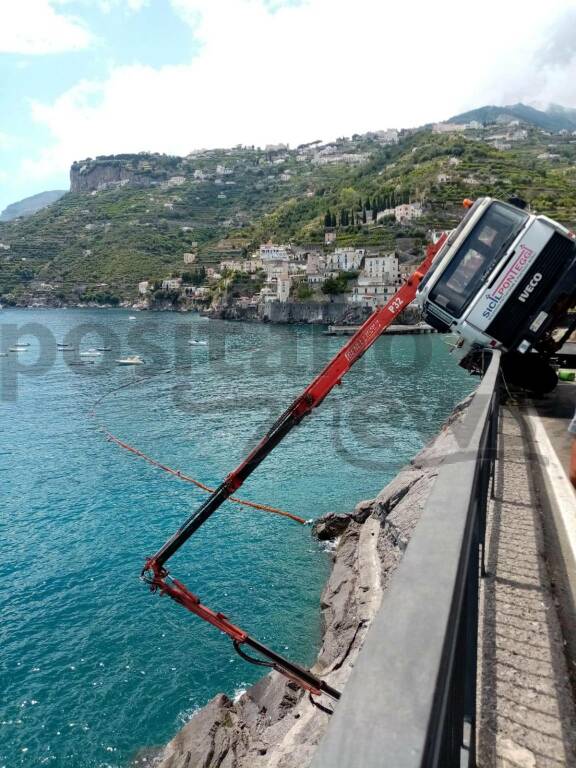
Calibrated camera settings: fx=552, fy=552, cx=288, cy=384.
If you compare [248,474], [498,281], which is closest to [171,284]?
[498,281]

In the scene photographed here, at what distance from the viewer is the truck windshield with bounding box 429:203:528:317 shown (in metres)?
11.7

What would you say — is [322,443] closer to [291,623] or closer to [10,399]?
[291,623]

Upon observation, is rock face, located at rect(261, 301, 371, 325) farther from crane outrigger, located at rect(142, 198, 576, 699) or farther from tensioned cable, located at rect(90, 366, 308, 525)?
crane outrigger, located at rect(142, 198, 576, 699)

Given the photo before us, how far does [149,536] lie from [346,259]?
98041 mm

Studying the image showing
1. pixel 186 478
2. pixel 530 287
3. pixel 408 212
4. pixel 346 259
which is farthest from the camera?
pixel 408 212

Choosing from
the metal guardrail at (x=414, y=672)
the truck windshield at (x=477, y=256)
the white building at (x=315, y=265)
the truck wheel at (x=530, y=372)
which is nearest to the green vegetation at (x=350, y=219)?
the white building at (x=315, y=265)

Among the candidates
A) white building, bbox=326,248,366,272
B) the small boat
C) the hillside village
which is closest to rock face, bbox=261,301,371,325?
the hillside village

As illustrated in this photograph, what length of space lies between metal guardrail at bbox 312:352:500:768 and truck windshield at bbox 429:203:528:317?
10.2 metres

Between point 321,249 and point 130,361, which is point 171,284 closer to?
point 321,249

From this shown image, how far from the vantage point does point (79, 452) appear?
29.3 m

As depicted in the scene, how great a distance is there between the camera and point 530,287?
11695 millimetres

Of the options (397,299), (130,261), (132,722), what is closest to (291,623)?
(132,722)

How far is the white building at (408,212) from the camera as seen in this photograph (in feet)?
397

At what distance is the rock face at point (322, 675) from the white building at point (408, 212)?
11452cm
